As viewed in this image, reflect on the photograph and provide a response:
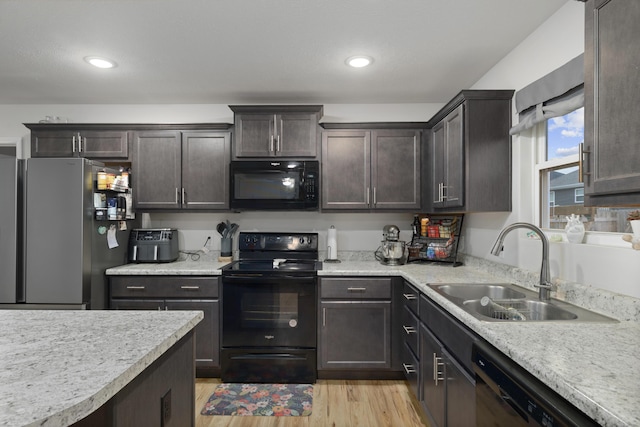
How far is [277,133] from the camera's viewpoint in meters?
2.99

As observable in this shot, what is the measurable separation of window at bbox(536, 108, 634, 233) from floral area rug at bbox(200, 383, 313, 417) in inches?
78.6

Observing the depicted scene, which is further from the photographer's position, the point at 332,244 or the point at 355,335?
the point at 332,244

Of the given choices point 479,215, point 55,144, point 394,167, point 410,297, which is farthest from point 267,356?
point 55,144

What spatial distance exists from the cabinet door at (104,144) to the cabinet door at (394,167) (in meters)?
2.24

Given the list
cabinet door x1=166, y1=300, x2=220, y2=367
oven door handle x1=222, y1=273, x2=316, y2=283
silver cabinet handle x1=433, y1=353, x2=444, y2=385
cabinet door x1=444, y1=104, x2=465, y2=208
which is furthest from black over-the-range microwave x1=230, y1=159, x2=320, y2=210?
silver cabinet handle x1=433, y1=353, x2=444, y2=385

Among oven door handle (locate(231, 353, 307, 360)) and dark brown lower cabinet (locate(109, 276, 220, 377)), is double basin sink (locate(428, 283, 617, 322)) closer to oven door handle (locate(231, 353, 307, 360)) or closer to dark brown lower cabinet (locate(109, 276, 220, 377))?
oven door handle (locate(231, 353, 307, 360))

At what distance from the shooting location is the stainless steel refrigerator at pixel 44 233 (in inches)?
98.3

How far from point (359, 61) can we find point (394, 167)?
3.24 feet

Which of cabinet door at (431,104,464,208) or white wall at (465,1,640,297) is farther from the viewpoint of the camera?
cabinet door at (431,104,464,208)

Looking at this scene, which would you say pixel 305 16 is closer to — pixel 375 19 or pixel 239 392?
pixel 375 19

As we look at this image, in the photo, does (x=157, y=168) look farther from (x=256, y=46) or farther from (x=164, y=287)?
(x=256, y=46)

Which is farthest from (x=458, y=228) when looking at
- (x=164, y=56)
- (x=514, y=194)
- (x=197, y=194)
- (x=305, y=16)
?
(x=164, y=56)

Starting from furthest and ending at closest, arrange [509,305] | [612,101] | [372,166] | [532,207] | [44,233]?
[372,166] < [44,233] < [532,207] < [509,305] < [612,101]

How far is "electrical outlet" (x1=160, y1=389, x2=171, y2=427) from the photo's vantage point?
1101 millimetres
